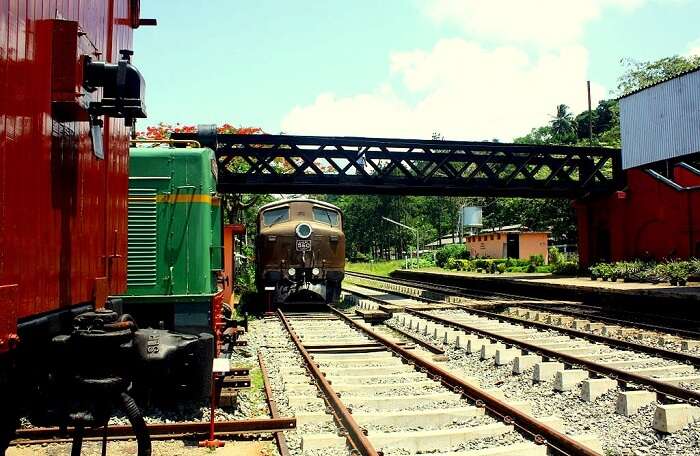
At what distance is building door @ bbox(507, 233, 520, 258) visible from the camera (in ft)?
147

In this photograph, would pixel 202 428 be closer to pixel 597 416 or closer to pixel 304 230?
pixel 597 416

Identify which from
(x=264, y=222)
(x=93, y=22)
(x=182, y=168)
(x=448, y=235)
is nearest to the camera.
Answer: (x=93, y=22)

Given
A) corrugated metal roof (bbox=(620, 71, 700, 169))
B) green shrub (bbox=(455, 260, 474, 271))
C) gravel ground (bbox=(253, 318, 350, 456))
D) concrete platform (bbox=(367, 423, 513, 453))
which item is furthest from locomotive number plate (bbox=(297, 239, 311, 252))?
green shrub (bbox=(455, 260, 474, 271))

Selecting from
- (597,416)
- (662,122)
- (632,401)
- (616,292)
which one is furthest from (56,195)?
(662,122)

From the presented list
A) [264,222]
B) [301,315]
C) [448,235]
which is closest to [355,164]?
[264,222]

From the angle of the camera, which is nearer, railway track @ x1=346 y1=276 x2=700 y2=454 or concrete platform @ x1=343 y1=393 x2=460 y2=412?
Result: railway track @ x1=346 y1=276 x2=700 y2=454

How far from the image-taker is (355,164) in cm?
2370

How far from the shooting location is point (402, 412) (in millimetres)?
5828

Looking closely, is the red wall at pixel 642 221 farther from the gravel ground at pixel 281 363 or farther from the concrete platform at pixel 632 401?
the concrete platform at pixel 632 401

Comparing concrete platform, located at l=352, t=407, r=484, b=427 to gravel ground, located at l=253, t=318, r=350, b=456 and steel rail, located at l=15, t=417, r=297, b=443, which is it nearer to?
gravel ground, located at l=253, t=318, r=350, b=456

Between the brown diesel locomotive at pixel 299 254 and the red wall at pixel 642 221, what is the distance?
13.2 meters

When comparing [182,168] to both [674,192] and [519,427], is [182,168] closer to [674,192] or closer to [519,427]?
[519,427]

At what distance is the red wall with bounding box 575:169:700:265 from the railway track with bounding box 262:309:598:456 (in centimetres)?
1685

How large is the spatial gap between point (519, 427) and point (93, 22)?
4.49 meters
